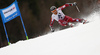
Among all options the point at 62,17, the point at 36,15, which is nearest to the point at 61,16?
the point at 62,17

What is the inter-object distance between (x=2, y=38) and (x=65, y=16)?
2.47 metres

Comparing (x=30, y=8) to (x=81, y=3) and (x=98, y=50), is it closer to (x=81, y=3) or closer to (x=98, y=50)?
(x=81, y=3)

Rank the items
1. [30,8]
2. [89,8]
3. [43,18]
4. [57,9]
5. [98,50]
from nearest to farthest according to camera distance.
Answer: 1. [98,50]
2. [89,8]
3. [57,9]
4. [43,18]
5. [30,8]

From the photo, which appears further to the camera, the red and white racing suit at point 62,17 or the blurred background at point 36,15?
A: the red and white racing suit at point 62,17

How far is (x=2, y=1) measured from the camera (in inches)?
167

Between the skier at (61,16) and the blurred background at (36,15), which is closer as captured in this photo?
the blurred background at (36,15)

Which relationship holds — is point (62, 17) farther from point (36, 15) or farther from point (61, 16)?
point (36, 15)

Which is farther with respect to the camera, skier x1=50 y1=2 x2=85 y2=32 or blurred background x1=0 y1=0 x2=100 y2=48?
skier x1=50 y1=2 x2=85 y2=32

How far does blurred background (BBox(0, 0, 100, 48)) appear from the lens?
2.98 meters

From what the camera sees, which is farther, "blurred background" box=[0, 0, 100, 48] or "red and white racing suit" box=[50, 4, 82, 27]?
"red and white racing suit" box=[50, 4, 82, 27]

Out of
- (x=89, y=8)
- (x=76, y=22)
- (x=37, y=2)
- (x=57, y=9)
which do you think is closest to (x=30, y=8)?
(x=37, y=2)

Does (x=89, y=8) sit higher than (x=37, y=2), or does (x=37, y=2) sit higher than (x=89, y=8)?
(x=37, y=2)

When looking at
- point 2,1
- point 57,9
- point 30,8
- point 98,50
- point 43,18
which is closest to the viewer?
point 98,50

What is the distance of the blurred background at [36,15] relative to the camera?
9.77ft
